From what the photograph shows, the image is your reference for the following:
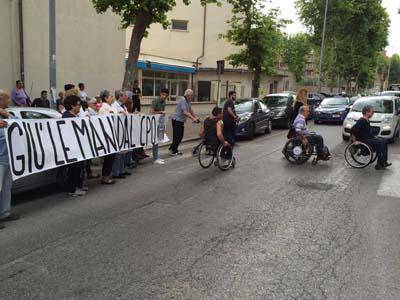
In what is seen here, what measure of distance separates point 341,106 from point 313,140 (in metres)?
12.7

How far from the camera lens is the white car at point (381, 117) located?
14.3 metres

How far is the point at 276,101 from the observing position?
21.5 meters

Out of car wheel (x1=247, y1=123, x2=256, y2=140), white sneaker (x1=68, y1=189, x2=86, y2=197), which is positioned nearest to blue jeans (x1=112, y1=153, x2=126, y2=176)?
white sneaker (x1=68, y1=189, x2=86, y2=197)

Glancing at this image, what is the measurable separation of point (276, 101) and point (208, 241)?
55.7ft

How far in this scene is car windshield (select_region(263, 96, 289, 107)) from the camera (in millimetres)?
21188

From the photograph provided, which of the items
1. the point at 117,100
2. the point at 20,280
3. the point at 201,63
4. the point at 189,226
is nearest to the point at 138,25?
the point at 117,100

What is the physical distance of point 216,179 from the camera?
8.83 metres

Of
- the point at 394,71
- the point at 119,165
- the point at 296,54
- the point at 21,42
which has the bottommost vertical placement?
the point at 119,165

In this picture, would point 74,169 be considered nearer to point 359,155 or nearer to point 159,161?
point 159,161

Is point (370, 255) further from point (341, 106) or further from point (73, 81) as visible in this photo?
point (341, 106)

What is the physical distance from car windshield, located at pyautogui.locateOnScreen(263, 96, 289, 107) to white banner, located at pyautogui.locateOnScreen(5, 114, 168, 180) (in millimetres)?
12689

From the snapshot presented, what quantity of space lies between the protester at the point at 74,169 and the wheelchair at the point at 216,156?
10.5 ft

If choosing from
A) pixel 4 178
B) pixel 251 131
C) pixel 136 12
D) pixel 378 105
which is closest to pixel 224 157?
pixel 4 178

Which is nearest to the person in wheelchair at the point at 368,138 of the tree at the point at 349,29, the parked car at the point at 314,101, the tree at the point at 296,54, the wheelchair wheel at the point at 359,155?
the wheelchair wheel at the point at 359,155
